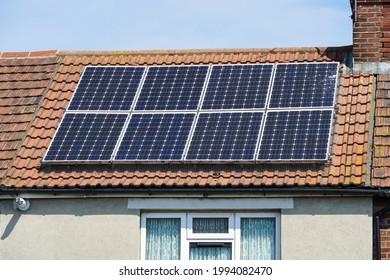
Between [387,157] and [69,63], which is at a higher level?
[69,63]

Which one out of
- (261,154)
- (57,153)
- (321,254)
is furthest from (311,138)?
(57,153)

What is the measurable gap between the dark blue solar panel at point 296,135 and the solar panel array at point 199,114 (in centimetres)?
2

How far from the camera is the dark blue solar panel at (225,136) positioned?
62.0 feet

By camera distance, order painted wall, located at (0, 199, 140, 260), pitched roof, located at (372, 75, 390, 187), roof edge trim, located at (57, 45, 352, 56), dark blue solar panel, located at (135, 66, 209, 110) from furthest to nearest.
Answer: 1. roof edge trim, located at (57, 45, 352, 56)
2. dark blue solar panel, located at (135, 66, 209, 110)
3. painted wall, located at (0, 199, 140, 260)
4. pitched roof, located at (372, 75, 390, 187)

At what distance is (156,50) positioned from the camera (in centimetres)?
2244

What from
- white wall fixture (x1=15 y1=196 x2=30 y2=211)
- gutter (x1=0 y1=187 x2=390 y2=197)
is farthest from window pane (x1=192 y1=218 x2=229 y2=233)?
white wall fixture (x1=15 y1=196 x2=30 y2=211)

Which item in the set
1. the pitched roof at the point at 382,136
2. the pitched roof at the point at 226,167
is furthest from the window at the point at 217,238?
the pitched roof at the point at 382,136

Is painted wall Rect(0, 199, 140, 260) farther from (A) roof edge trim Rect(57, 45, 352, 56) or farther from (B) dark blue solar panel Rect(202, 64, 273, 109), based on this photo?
(A) roof edge trim Rect(57, 45, 352, 56)

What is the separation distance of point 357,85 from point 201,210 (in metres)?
4.02

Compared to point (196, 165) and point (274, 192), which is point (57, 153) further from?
point (274, 192)

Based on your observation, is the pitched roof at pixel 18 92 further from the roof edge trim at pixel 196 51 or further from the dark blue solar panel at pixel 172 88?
the dark blue solar panel at pixel 172 88

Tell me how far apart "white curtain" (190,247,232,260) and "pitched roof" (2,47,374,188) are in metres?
1.09

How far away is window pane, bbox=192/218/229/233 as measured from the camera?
61.0 ft

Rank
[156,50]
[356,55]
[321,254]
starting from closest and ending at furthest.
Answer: [321,254] < [356,55] < [156,50]
